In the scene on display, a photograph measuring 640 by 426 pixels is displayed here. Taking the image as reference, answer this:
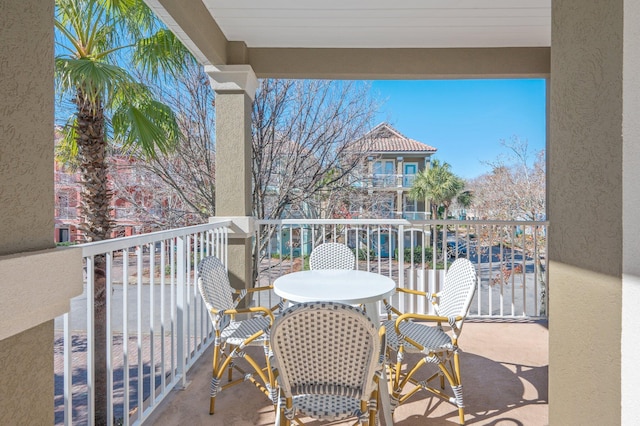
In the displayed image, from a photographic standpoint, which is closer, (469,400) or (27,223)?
(27,223)

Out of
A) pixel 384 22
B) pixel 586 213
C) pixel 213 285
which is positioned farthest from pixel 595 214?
pixel 384 22

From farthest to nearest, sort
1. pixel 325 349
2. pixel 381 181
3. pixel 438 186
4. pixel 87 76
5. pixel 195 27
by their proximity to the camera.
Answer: pixel 438 186 → pixel 381 181 → pixel 87 76 → pixel 195 27 → pixel 325 349

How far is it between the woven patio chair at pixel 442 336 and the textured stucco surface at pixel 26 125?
1.76 meters

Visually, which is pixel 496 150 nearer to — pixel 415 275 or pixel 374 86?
pixel 374 86

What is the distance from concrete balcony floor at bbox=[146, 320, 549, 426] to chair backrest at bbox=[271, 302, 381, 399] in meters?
0.82

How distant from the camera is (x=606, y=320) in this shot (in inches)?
43.6

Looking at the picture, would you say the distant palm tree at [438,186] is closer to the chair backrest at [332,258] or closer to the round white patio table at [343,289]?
the chair backrest at [332,258]

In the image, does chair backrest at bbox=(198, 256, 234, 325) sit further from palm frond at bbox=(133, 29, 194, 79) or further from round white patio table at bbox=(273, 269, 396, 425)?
palm frond at bbox=(133, 29, 194, 79)

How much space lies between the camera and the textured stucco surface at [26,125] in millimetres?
975

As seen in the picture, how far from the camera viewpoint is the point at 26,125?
3.38ft

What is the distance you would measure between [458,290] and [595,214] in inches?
51.0

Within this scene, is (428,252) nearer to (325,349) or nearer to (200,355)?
(200,355)

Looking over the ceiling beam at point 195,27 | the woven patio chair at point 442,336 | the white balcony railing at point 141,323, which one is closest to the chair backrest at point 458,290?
the woven patio chair at point 442,336

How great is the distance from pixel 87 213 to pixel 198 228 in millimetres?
1665
